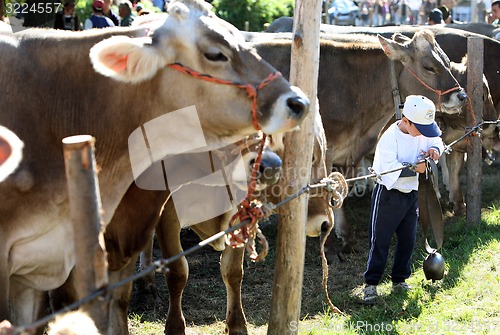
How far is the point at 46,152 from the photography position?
3.94m

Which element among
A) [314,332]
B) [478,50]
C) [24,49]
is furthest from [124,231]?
[478,50]

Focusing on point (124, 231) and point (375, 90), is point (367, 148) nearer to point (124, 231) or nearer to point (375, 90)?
point (375, 90)

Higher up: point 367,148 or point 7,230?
point 7,230

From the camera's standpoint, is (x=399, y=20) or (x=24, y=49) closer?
(x=24, y=49)

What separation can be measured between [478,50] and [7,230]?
551cm

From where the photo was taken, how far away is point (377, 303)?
609cm

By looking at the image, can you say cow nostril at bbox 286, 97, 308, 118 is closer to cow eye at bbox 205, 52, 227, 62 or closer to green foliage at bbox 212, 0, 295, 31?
cow eye at bbox 205, 52, 227, 62

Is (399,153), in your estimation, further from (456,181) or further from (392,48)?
(456,181)

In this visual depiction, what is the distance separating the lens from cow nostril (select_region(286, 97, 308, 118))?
3773 mm

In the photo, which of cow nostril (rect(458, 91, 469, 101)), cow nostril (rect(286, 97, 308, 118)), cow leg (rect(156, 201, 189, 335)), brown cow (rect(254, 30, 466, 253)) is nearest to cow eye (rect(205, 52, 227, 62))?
cow nostril (rect(286, 97, 308, 118))

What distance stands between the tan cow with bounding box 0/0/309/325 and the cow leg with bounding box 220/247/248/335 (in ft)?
5.44

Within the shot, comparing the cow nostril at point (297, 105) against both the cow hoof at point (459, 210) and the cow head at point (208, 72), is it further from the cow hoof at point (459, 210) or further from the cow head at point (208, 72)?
the cow hoof at point (459, 210)

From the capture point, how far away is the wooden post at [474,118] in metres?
7.79

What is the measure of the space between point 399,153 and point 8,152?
11.0 feet
